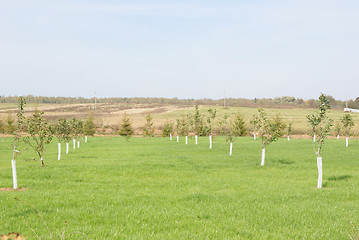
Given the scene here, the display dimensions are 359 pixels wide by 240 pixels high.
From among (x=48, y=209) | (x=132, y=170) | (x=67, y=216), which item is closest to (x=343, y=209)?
(x=67, y=216)

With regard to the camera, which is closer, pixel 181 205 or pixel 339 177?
pixel 181 205

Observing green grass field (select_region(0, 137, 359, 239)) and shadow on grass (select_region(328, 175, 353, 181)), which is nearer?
green grass field (select_region(0, 137, 359, 239))

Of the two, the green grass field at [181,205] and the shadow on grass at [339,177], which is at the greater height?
the green grass field at [181,205]

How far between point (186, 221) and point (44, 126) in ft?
60.0

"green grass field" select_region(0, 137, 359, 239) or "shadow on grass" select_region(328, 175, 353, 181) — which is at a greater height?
"green grass field" select_region(0, 137, 359, 239)

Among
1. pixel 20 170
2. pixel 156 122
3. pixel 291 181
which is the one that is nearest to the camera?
pixel 291 181

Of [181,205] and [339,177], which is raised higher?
[181,205]

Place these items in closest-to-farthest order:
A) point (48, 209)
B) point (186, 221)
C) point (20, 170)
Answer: point (186, 221) → point (48, 209) → point (20, 170)

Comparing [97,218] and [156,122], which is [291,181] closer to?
[97,218]

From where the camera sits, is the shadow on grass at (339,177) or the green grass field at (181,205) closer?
the green grass field at (181,205)

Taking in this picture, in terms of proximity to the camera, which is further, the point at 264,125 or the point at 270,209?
the point at 264,125

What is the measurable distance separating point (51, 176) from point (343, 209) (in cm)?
1820

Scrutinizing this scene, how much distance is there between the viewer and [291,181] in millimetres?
20609

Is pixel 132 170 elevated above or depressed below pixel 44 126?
below
